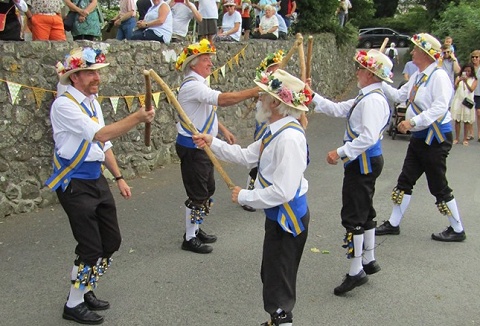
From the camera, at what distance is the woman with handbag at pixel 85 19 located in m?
8.27

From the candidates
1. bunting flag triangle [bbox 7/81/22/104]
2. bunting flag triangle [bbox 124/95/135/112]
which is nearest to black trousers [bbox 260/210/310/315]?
bunting flag triangle [bbox 7/81/22/104]

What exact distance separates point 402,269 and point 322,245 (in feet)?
3.01

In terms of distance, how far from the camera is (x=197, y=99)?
18.2 ft

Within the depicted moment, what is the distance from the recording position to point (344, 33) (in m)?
18.1

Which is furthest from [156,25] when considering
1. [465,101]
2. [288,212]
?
[465,101]

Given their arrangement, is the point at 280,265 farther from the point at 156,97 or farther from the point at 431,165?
the point at 156,97

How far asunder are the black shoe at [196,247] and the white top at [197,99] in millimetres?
1132

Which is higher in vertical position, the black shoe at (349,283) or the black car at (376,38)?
the black shoe at (349,283)

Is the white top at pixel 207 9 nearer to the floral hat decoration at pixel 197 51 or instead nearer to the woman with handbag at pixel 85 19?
the woman with handbag at pixel 85 19

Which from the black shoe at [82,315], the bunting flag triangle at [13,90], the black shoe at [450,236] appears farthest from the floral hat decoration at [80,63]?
the black shoe at [450,236]

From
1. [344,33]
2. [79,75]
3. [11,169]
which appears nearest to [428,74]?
[79,75]

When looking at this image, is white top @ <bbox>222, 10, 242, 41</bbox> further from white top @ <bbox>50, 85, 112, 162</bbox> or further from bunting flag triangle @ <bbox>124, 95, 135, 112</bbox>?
white top @ <bbox>50, 85, 112, 162</bbox>

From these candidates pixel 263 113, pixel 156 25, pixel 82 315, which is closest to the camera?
pixel 263 113

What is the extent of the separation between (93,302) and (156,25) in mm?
5391
